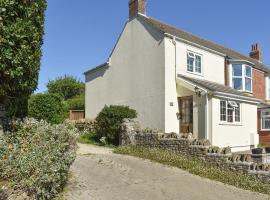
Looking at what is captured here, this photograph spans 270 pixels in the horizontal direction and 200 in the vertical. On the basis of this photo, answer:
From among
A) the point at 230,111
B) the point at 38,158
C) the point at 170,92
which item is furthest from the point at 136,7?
the point at 38,158

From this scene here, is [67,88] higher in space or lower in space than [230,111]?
higher

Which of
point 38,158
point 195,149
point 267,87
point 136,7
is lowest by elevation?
point 195,149

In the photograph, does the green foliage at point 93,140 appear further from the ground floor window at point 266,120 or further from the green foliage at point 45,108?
the ground floor window at point 266,120

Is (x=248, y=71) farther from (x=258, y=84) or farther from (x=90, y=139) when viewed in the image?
(x=90, y=139)

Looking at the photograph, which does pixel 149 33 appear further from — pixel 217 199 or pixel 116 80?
pixel 217 199

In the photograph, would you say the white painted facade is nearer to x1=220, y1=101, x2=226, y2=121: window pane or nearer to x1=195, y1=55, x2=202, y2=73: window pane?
x1=195, y1=55, x2=202, y2=73: window pane

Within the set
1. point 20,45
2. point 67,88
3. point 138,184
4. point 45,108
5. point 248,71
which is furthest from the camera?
point 67,88

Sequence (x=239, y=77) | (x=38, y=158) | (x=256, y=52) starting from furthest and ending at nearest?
(x=256, y=52) < (x=239, y=77) < (x=38, y=158)

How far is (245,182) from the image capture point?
1141 centimetres

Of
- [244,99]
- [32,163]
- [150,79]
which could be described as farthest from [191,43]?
[32,163]

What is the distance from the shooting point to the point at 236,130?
2042 cm

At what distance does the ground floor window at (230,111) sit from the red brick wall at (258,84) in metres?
7.10

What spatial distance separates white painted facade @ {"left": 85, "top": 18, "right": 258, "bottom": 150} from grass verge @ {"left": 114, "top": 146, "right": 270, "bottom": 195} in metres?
3.77

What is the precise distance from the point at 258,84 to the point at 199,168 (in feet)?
56.9
